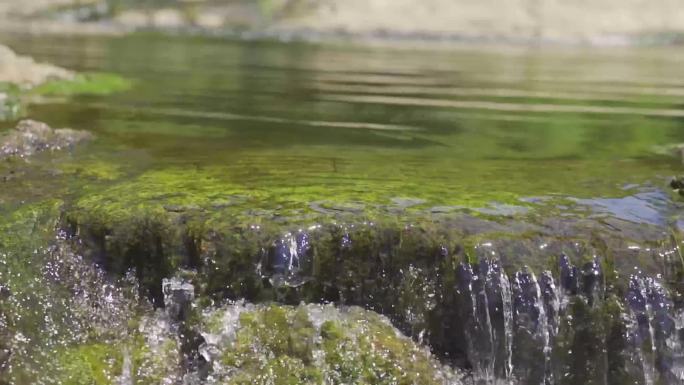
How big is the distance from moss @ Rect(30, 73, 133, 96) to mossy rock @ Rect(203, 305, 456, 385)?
13.5 meters

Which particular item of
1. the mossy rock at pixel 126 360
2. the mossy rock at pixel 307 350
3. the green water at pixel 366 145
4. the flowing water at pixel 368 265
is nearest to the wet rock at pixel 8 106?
the green water at pixel 366 145

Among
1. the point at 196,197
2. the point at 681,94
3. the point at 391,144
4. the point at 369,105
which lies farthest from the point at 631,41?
the point at 196,197

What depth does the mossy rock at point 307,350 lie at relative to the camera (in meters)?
6.88

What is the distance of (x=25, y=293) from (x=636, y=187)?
22.7 feet

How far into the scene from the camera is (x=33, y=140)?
424 inches

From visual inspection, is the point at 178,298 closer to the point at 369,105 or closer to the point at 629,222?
the point at 629,222

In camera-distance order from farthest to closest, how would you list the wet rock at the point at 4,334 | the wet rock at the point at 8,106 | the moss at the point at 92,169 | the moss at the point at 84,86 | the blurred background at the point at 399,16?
the blurred background at the point at 399,16
the moss at the point at 84,86
the wet rock at the point at 8,106
the moss at the point at 92,169
the wet rock at the point at 4,334

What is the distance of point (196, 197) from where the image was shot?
26.7 ft

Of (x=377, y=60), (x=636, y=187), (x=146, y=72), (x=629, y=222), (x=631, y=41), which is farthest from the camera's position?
(x=631, y=41)

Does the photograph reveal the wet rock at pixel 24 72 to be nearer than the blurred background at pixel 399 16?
Yes

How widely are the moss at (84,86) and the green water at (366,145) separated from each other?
62cm

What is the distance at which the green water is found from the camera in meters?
8.50

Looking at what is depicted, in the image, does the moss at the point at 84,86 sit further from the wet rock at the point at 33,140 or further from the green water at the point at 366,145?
the wet rock at the point at 33,140

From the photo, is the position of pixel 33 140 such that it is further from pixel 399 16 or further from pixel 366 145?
pixel 399 16
